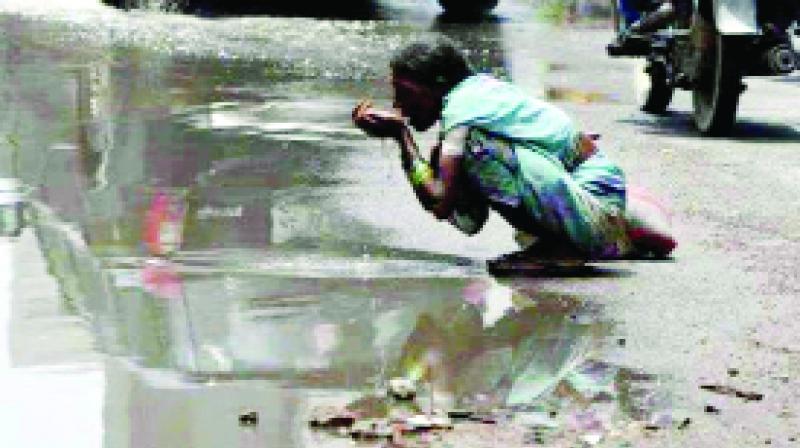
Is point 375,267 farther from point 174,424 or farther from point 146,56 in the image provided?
point 146,56

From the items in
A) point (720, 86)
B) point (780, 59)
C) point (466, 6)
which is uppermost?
point (780, 59)

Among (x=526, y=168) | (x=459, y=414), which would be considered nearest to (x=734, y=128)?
(x=526, y=168)

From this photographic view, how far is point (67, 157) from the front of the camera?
9383 millimetres

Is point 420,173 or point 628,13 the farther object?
point 628,13

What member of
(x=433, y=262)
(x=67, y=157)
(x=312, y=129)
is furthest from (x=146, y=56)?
(x=433, y=262)

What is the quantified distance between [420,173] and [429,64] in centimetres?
40

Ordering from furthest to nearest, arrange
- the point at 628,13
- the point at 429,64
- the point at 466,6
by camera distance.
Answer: the point at 466,6, the point at 628,13, the point at 429,64

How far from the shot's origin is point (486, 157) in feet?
23.0

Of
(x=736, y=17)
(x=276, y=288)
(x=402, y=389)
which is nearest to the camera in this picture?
(x=402, y=389)

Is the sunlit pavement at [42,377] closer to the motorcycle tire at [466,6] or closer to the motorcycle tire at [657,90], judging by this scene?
the motorcycle tire at [657,90]

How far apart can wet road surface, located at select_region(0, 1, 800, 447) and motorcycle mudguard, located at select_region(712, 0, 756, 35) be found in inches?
26.3

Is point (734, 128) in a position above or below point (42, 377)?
below

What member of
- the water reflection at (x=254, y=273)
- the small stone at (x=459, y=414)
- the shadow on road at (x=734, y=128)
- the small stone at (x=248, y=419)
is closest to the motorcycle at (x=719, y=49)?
the shadow on road at (x=734, y=128)

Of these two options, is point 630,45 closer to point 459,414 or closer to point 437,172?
point 437,172
